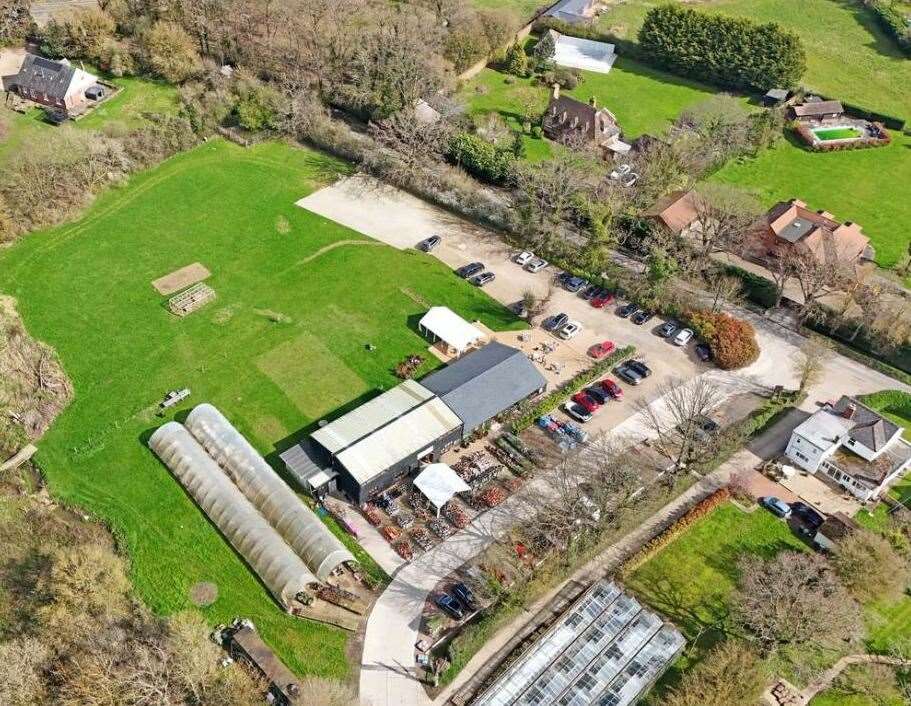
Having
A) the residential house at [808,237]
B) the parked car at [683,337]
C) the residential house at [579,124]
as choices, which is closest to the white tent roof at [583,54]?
the residential house at [579,124]

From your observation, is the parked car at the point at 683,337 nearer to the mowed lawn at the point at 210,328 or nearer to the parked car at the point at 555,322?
the parked car at the point at 555,322

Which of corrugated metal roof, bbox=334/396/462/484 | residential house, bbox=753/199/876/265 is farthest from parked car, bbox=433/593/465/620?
Result: residential house, bbox=753/199/876/265

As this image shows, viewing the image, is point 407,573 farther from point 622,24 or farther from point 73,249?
point 622,24

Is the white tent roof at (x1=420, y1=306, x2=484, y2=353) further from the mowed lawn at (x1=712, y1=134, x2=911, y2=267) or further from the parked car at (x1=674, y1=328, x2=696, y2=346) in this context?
the mowed lawn at (x1=712, y1=134, x2=911, y2=267)

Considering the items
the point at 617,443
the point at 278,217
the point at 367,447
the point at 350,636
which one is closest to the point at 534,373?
the point at 617,443

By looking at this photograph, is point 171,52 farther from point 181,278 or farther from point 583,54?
point 583,54

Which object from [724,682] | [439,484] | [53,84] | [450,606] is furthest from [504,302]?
[53,84]
